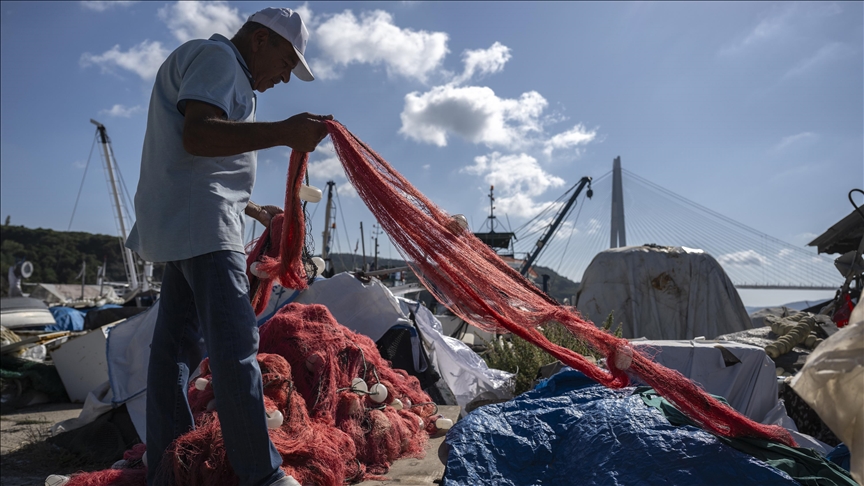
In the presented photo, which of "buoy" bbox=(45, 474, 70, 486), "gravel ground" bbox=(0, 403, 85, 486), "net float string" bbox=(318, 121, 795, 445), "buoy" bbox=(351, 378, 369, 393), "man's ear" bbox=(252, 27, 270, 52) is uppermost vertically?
"man's ear" bbox=(252, 27, 270, 52)

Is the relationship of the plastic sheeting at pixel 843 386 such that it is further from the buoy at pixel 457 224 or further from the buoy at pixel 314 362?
the buoy at pixel 314 362

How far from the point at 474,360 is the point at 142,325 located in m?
2.63

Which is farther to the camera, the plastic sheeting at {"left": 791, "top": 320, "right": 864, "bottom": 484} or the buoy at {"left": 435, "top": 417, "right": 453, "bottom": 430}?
the buoy at {"left": 435, "top": 417, "right": 453, "bottom": 430}

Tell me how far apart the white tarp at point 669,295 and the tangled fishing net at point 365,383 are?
8091 millimetres

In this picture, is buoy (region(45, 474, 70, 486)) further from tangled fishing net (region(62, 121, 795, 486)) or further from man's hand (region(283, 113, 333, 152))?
man's hand (region(283, 113, 333, 152))

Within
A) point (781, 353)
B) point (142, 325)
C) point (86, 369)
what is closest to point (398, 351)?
point (142, 325)

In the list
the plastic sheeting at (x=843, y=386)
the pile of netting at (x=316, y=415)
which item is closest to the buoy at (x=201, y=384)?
the pile of netting at (x=316, y=415)

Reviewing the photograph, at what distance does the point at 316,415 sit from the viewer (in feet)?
7.61

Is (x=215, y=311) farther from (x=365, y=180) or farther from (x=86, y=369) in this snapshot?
(x=86, y=369)

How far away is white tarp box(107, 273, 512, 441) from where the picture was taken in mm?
3801

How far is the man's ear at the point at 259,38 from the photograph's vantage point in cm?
182

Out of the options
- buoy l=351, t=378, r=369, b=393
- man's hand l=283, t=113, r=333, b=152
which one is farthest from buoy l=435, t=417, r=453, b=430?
man's hand l=283, t=113, r=333, b=152

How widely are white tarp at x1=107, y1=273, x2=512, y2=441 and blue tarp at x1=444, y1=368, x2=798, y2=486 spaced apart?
72.3 inches

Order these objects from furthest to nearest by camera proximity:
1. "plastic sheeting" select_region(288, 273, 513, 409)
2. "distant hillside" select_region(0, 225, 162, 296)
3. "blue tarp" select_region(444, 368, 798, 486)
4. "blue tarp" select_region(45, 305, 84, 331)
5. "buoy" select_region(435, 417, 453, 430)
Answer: "distant hillside" select_region(0, 225, 162, 296) → "blue tarp" select_region(45, 305, 84, 331) → "plastic sheeting" select_region(288, 273, 513, 409) → "buoy" select_region(435, 417, 453, 430) → "blue tarp" select_region(444, 368, 798, 486)
